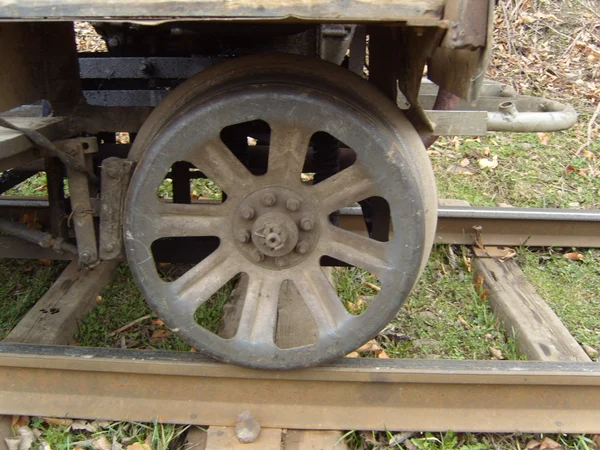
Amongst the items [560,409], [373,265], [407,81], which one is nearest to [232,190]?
[373,265]

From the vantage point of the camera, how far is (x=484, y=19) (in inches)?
65.5

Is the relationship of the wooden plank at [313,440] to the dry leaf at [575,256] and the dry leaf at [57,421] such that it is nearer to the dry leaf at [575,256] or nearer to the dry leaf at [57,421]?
the dry leaf at [57,421]

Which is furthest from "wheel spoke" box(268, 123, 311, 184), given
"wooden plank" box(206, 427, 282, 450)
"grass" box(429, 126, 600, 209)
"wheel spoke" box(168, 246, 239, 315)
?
"grass" box(429, 126, 600, 209)

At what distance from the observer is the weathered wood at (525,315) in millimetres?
3100

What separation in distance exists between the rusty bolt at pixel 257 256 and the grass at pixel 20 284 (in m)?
1.83

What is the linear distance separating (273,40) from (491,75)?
5127mm

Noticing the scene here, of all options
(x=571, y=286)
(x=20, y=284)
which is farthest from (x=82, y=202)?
(x=571, y=286)

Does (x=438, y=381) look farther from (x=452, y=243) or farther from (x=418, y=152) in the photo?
(x=452, y=243)

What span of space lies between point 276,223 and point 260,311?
0.39 meters

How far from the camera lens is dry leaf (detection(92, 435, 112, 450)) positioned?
2.59m

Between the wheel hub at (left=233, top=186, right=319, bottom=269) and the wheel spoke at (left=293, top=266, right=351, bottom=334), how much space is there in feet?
0.35

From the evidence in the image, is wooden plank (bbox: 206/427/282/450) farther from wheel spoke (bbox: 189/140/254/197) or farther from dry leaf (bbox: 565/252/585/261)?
dry leaf (bbox: 565/252/585/261)

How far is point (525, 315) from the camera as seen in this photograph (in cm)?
342

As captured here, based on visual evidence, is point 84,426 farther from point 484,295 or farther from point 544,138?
point 544,138
